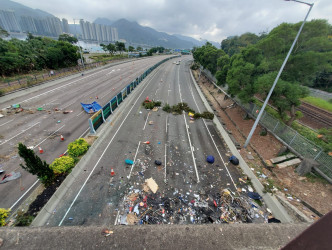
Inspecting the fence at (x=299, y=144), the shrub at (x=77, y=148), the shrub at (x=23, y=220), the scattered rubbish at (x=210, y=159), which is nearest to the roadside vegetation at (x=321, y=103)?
the fence at (x=299, y=144)

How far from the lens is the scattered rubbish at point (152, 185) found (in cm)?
861

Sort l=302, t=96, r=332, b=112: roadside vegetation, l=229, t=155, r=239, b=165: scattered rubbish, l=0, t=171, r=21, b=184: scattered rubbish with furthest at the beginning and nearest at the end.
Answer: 1. l=302, t=96, r=332, b=112: roadside vegetation
2. l=229, t=155, r=239, b=165: scattered rubbish
3. l=0, t=171, r=21, b=184: scattered rubbish

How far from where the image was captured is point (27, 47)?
95.6ft

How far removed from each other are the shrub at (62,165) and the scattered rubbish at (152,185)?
502 cm

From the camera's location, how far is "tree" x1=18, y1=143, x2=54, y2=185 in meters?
6.63

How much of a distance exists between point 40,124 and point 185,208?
15624 millimetres

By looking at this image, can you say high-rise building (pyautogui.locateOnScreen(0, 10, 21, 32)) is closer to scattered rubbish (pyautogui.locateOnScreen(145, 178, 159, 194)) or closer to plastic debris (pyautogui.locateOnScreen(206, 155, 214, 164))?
scattered rubbish (pyautogui.locateOnScreen(145, 178, 159, 194))

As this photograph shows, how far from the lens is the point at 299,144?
10.7 m

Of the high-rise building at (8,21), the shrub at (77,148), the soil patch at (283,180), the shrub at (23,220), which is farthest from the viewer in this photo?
the high-rise building at (8,21)

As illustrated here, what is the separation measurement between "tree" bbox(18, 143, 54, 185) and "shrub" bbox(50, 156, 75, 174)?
16.4 inches

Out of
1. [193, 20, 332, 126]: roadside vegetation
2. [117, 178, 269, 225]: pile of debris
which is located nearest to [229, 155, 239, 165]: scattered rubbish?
[117, 178, 269, 225]: pile of debris

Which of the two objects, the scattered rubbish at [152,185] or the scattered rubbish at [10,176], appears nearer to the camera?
the scattered rubbish at [10,176]

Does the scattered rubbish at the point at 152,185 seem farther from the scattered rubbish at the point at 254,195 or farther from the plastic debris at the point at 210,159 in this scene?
the scattered rubbish at the point at 254,195

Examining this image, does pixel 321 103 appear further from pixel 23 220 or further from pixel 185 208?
pixel 23 220
